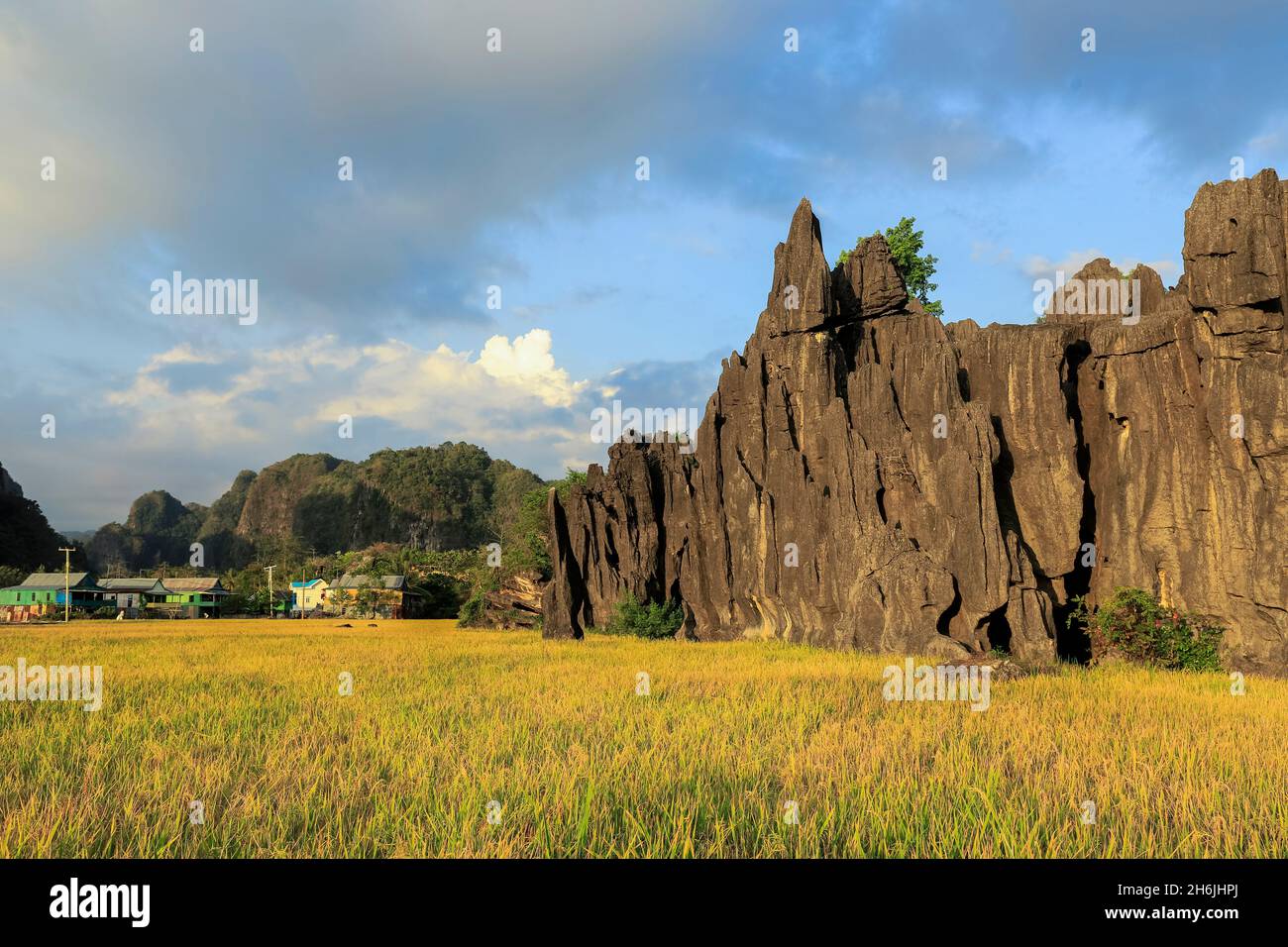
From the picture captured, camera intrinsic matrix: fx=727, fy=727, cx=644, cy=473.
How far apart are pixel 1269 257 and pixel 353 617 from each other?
76.6 meters

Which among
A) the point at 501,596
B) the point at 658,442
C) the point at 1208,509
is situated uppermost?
the point at 658,442

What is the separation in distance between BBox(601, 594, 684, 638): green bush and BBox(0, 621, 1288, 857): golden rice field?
16713 mm

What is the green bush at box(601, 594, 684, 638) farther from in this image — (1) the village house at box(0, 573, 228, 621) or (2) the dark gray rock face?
(1) the village house at box(0, 573, 228, 621)

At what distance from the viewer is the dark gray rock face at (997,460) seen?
20.1m

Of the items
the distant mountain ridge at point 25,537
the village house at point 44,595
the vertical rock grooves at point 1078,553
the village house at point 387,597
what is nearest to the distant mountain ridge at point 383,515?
the distant mountain ridge at point 25,537

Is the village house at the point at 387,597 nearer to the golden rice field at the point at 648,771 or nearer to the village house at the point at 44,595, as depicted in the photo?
the village house at the point at 44,595

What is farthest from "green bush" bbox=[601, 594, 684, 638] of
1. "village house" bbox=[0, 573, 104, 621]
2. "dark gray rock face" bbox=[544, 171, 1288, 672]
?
"village house" bbox=[0, 573, 104, 621]

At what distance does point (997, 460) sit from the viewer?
2339 cm

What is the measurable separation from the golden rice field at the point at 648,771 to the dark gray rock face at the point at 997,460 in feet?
17.2

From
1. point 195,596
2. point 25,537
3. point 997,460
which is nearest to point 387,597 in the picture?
point 195,596

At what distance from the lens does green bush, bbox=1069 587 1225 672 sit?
20812mm

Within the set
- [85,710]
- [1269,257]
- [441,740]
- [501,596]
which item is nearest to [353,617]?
[501,596]

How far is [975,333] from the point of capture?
26672mm

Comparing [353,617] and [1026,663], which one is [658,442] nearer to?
[1026,663]
